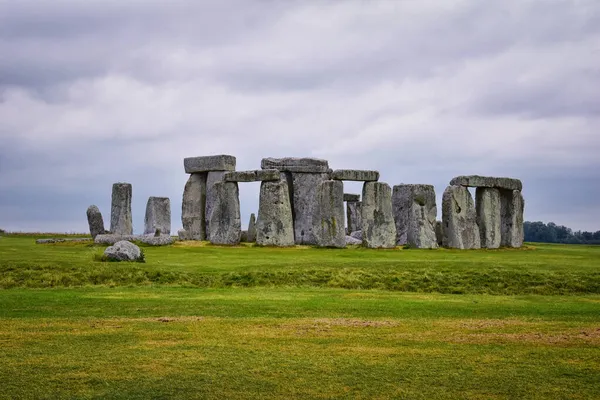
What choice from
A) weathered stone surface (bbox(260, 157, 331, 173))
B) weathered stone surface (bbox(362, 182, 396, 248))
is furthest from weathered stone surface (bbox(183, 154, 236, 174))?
weathered stone surface (bbox(362, 182, 396, 248))

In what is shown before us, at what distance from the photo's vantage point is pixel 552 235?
73.8 metres

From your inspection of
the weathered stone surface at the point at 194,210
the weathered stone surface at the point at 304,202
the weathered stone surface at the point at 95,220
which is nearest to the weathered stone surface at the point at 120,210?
the weathered stone surface at the point at 95,220

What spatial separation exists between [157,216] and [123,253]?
1606 centimetres

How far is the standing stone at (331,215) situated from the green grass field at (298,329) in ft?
27.4

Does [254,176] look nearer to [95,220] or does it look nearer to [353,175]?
[353,175]

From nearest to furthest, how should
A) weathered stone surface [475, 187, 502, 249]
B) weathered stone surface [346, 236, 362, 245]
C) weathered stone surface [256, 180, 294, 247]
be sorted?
weathered stone surface [256, 180, 294, 247], weathered stone surface [475, 187, 502, 249], weathered stone surface [346, 236, 362, 245]

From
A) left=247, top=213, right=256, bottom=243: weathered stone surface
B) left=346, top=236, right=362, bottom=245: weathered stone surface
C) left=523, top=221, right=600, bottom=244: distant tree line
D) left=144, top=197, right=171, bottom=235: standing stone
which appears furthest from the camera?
left=523, top=221, right=600, bottom=244: distant tree line

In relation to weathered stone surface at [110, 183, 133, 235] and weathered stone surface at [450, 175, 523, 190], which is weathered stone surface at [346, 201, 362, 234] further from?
weathered stone surface at [110, 183, 133, 235]

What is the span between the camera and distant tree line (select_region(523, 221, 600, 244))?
73625 mm

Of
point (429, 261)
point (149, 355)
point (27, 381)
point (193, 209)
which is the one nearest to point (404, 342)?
point (149, 355)

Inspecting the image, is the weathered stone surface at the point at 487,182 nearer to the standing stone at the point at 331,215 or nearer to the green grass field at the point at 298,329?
the standing stone at the point at 331,215

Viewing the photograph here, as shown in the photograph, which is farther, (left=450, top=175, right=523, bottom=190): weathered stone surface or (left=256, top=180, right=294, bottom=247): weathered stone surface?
(left=450, top=175, right=523, bottom=190): weathered stone surface

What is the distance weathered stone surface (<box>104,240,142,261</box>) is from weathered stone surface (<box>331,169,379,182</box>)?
12626 millimetres

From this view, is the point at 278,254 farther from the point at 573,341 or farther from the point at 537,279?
the point at 573,341
